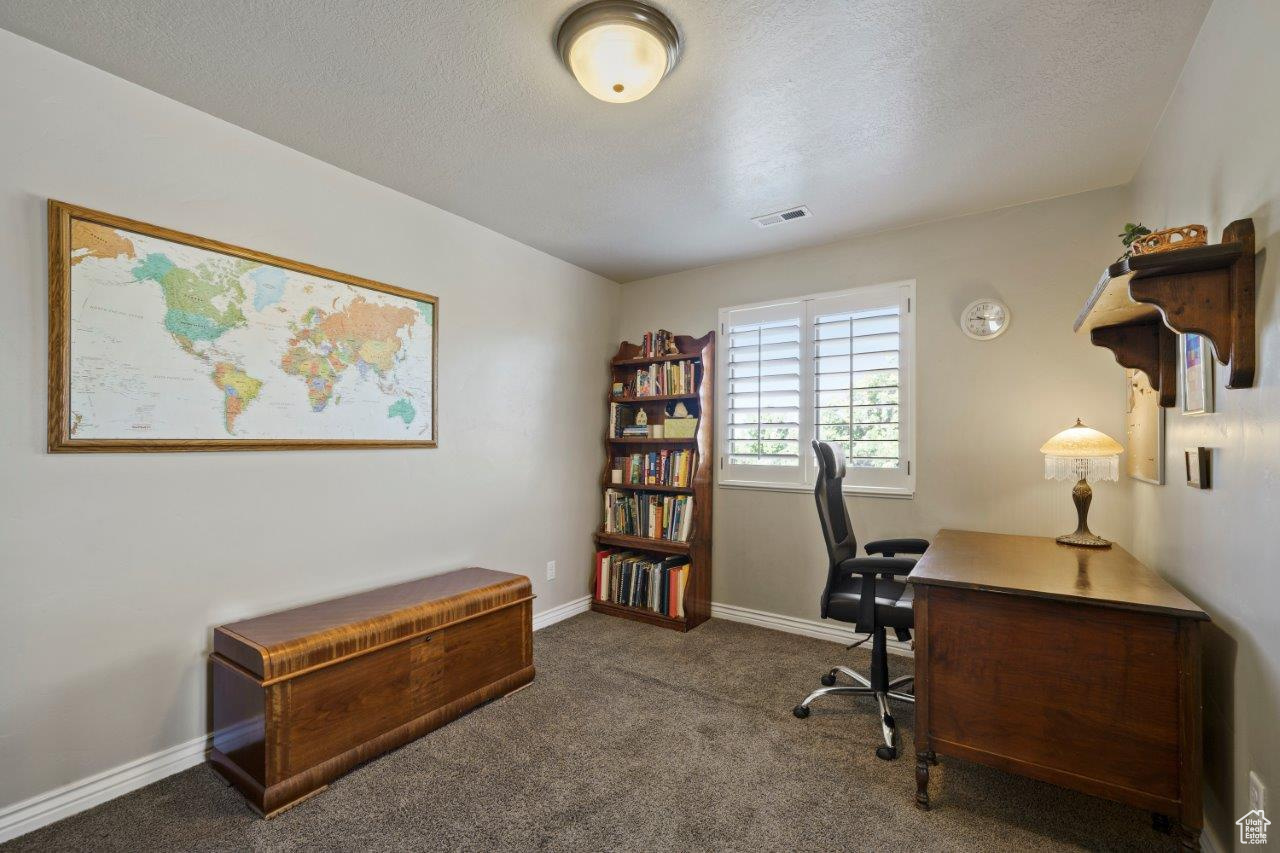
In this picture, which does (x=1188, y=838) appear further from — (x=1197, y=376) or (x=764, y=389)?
(x=764, y=389)

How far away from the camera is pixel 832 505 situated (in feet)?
8.93

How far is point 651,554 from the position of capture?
4.19 metres

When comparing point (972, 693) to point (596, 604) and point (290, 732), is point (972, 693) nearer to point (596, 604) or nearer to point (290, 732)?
point (290, 732)

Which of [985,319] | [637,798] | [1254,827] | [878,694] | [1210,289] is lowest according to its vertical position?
[637,798]

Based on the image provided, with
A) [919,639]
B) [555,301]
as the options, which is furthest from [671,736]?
[555,301]

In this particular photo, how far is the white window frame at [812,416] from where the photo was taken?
10.9 ft

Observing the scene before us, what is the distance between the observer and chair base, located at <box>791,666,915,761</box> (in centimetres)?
229

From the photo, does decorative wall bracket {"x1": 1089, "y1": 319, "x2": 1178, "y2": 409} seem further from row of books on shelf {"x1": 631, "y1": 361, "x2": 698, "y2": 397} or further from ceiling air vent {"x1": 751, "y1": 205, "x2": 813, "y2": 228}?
row of books on shelf {"x1": 631, "y1": 361, "x2": 698, "y2": 397}

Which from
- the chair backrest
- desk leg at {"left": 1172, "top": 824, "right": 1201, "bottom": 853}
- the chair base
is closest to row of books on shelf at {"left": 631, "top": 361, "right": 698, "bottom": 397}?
the chair backrest

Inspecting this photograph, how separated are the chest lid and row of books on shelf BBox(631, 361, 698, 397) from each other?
1.78 m

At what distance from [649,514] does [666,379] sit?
3.20 ft

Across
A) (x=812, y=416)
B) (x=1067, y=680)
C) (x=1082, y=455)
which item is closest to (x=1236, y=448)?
(x=1067, y=680)

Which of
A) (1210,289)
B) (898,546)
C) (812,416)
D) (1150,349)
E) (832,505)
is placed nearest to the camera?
(1210,289)

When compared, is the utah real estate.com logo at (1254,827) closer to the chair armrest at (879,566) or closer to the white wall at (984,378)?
the chair armrest at (879,566)
